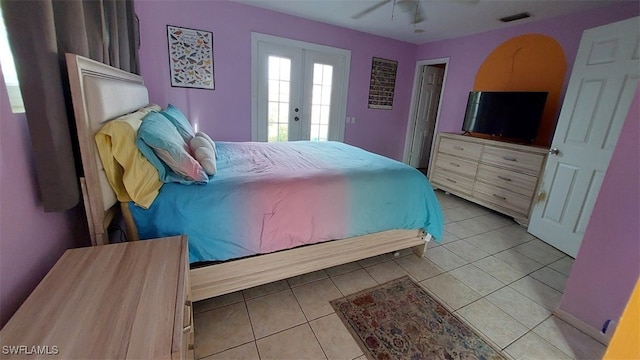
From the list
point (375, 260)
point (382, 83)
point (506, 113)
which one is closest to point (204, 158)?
point (375, 260)

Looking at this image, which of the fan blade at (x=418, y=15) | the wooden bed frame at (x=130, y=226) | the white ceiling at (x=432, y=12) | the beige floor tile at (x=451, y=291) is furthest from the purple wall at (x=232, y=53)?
the beige floor tile at (x=451, y=291)

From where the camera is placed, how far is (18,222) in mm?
962

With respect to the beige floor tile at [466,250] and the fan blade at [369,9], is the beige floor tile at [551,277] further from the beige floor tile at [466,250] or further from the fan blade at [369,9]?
the fan blade at [369,9]

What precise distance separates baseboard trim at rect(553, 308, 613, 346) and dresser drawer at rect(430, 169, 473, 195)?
199 centimetres

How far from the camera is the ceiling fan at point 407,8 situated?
2.58 metres

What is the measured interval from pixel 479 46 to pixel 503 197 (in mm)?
2209

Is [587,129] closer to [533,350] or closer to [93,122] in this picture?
[533,350]

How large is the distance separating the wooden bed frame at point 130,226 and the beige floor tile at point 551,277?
36.4 inches

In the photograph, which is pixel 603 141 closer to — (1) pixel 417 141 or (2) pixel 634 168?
(2) pixel 634 168

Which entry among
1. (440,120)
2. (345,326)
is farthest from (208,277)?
(440,120)

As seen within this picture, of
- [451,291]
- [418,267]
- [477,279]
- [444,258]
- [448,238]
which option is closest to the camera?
[451,291]

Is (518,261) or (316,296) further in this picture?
(518,261)

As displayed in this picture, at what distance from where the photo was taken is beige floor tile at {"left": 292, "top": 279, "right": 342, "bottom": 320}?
1.61m

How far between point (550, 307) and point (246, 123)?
11.8 ft
